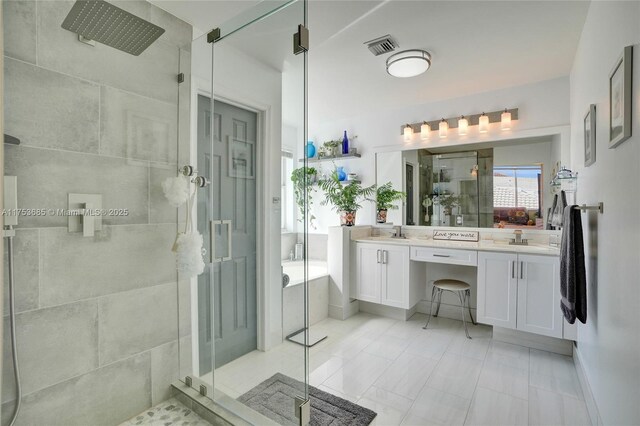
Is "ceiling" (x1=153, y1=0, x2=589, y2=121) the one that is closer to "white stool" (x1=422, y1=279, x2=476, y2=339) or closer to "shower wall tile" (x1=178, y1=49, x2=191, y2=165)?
"shower wall tile" (x1=178, y1=49, x2=191, y2=165)

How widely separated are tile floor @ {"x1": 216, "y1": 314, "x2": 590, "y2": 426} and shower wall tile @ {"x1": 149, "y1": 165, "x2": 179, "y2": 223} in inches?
37.4

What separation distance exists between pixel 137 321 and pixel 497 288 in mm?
2833

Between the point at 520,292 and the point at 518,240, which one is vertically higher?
the point at 518,240

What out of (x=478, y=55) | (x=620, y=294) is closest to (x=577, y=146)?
(x=478, y=55)


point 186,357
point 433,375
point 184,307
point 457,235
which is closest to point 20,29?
point 184,307

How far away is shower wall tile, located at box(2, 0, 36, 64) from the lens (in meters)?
1.35

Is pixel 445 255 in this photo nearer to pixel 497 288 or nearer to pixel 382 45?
pixel 497 288

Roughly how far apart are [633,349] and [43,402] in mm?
2444

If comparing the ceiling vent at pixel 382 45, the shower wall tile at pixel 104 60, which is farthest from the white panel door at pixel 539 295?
the shower wall tile at pixel 104 60

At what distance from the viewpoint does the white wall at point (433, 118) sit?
3066 millimetres

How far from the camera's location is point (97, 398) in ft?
5.30

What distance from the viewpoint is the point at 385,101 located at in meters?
3.69

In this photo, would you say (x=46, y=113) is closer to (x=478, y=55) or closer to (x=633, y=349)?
(x=633, y=349)

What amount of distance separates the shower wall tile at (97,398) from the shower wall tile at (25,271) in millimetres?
419
